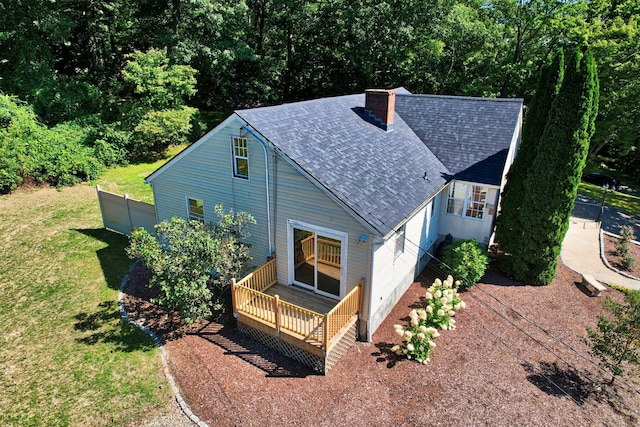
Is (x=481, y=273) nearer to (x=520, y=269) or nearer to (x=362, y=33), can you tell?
(x=520, y=269)

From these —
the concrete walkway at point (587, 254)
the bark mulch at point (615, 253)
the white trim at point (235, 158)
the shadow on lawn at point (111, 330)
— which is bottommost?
the bark mulch at point (615, 253)

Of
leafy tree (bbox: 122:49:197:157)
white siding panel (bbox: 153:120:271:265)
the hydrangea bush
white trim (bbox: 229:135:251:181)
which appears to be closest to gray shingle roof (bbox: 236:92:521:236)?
white trim (bbox: 229:135:251:181)

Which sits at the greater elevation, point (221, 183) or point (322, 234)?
point (221, 183)

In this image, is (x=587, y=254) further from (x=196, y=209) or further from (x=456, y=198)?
(x=196, y=209)

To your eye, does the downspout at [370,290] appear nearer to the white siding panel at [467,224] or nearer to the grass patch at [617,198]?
the white siding panel at [467,224]

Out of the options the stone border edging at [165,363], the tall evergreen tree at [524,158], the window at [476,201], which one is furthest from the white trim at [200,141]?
the tall evergreen tree at [524,158]

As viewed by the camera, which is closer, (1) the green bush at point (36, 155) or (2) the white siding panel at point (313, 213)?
(2) the white siding panel at point (313, 213)

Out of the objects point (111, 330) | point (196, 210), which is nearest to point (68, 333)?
point (111, 330)
